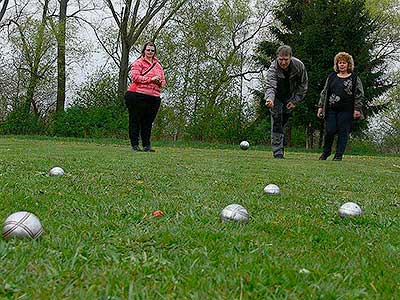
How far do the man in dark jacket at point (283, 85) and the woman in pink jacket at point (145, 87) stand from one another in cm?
192

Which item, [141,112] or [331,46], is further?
[331,46]

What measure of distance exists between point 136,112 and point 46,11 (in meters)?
21.0

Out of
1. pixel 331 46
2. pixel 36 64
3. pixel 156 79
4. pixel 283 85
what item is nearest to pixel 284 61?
pixel 283 85

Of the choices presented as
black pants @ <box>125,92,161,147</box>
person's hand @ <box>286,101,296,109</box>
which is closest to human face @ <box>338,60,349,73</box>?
person's hand @ <box>286,101,296,109</box>

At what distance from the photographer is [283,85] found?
9086 millimetres

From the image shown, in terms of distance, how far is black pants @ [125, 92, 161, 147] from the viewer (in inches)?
358

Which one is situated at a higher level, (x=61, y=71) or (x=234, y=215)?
(x=61, y=71)

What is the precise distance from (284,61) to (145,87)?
244 cm

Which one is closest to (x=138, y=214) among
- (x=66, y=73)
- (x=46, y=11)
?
(x=66, y=73)

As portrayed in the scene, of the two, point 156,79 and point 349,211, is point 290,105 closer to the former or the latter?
point 156,79

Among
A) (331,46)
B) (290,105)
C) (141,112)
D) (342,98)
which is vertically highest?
(331,46)

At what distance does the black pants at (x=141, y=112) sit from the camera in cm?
910

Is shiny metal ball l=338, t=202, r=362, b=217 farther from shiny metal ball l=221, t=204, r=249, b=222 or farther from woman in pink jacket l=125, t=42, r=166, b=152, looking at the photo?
woman in pink jacket l=125, t=42, r=166, b=152

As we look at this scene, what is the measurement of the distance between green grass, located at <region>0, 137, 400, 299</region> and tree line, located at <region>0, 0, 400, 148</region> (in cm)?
1753
